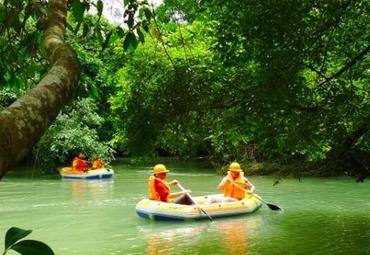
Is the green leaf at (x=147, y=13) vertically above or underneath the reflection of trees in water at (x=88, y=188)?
above

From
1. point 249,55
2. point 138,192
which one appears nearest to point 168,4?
Result: point 249,55

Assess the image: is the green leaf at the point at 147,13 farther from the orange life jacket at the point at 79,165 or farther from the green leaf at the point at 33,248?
the orange life jacket at the point at 79,165

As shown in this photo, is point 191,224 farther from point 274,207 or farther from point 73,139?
point 73,139

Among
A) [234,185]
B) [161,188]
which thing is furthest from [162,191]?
[234,185]

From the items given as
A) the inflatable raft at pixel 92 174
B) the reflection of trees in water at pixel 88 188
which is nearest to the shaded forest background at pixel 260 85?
the reflection of trees in water at pixel 88 188

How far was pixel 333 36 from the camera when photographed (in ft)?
19.4

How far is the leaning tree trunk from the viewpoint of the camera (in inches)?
52.7

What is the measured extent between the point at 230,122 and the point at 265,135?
0.69 metres

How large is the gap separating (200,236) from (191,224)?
1.17m

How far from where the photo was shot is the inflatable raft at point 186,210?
11820mm

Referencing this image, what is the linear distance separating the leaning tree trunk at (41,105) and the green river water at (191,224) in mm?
7457

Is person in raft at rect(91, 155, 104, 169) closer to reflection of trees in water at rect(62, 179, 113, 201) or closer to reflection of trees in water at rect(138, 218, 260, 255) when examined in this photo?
reflection of trees in water at rect(62, 179, 113, 201)

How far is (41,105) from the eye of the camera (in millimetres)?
1554

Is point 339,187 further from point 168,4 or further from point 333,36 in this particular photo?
point 333,36
